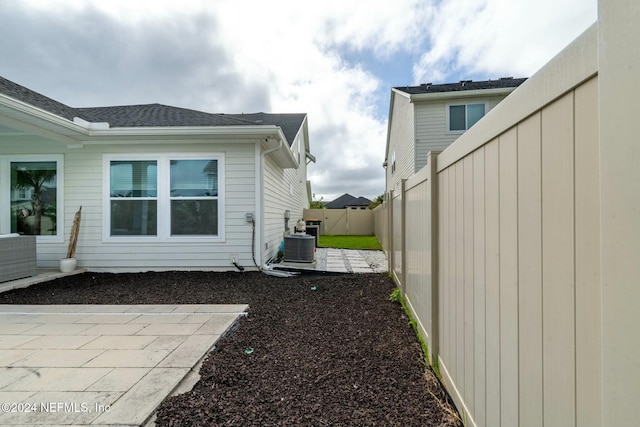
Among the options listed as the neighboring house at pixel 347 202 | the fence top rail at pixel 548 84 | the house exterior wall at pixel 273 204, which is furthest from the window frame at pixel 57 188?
the neighboring house at pixel 347 202

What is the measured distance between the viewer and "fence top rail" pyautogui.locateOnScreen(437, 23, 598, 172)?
79 cm

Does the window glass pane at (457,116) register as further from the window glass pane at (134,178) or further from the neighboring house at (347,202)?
the neighboring house at (347,202)

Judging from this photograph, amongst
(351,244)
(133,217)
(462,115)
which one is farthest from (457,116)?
(133,217)

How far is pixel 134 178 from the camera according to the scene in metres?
6.48

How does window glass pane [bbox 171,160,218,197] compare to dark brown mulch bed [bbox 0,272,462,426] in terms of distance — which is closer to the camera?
dark brown mulch bed [bbox 0,272,462,426]

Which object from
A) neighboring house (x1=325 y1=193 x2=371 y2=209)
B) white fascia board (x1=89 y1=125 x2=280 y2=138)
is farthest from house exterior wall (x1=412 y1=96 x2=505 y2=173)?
neighboring house (x1=325 y1=193 x2=371 y2=209)

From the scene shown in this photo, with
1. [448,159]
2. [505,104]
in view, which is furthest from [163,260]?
[505,104]

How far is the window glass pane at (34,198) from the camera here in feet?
21.5

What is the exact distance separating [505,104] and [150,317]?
167 inches

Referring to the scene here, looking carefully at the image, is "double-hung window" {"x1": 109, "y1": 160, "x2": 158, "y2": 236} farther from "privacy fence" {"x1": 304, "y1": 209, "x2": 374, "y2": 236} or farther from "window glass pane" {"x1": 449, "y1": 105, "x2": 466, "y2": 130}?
"privacy fence" {"x1": 304, "y1": 209, "x2": 374, "y2": 236}

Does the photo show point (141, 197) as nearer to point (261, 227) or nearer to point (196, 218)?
point (196, 218)

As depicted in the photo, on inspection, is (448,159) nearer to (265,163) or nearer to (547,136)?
(547,136)

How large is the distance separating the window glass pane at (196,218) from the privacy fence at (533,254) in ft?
17.8

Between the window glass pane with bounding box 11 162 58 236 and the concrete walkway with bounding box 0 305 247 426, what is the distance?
292cm
